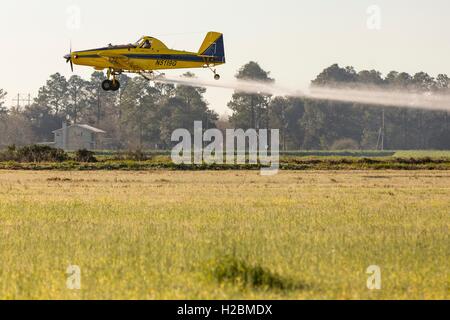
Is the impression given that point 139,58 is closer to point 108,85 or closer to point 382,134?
point 108,85

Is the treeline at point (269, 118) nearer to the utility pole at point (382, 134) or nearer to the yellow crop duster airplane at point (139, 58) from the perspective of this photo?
the utility pole at point (382, 134)

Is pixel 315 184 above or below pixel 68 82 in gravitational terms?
below

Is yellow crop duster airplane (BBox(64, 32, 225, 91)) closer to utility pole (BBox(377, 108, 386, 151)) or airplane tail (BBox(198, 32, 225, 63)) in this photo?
airplane tail (BBox(198, 32, 225, 63))

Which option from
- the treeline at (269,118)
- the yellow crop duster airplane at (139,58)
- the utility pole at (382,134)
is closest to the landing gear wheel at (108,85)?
the yellow crop duster airplane at (139,58)

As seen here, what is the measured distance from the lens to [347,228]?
24.0 meters

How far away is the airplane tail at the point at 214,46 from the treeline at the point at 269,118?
91.7 metres

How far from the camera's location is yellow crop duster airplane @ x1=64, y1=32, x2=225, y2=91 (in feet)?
158

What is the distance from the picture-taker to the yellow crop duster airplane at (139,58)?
48188 mm

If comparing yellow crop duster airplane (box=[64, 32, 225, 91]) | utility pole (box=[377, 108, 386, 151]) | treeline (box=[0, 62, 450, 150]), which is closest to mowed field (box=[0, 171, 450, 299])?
yellow crop duster airplane (box=[64, 32, 225, 91])

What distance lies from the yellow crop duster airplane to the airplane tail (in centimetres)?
5

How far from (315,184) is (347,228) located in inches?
840

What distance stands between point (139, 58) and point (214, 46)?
180 inches
